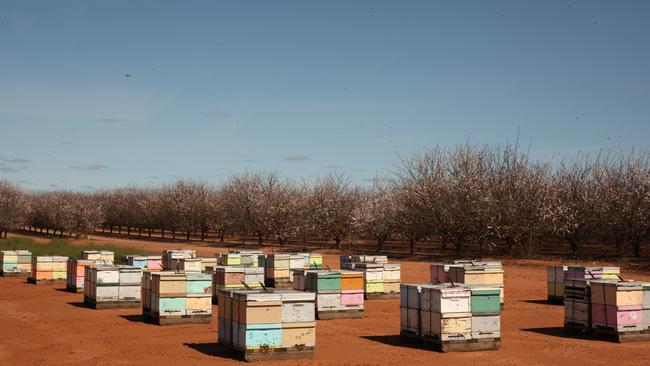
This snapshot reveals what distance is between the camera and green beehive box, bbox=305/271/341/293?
76.6 feet

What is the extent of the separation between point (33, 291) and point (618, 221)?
3656 centimetres

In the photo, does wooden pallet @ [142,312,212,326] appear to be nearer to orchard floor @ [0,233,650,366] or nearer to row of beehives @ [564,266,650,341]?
orchard floor @ [0,233,650,366]

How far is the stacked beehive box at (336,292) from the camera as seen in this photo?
23.5 metres

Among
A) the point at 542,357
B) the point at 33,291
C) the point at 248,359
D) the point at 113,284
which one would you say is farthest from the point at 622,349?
the point at 33,291

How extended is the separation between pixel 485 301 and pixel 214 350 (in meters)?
6.56

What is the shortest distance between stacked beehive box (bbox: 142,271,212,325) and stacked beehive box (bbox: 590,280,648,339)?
429 inches

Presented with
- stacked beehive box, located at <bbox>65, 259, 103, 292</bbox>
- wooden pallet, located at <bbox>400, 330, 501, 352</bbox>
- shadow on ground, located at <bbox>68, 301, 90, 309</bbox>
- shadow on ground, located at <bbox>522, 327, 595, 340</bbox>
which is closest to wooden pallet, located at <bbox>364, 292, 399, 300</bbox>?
shadow on ground, located at <bbox>522, 327, 595, 340</bbox>

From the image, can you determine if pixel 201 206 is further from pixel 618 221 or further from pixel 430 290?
pixel 430 290

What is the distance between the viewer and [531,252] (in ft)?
174

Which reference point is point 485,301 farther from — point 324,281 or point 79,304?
point 79,304

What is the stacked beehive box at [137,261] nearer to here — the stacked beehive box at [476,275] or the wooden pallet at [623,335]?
the stacked beehive box at [476,275]

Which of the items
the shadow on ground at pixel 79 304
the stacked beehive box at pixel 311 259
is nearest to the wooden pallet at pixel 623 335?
the stacked beehive box at pixel 311 259

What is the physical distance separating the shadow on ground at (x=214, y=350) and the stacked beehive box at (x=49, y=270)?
68.0ft

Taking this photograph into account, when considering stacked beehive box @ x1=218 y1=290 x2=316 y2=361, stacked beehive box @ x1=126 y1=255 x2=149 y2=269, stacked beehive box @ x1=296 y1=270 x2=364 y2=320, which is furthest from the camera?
stacked beehive box @ x1=126 y1=255 x2=149 y2=269
